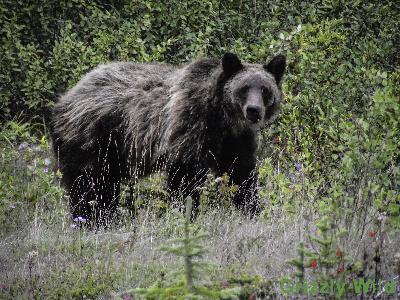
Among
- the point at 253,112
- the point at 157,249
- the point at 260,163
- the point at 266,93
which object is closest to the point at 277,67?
the point at 266,93

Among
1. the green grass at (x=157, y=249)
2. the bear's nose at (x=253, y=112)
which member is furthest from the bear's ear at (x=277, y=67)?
the green grass at (x=157, y=249)

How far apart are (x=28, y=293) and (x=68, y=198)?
3.31 metres

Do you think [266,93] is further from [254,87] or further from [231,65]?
[231,65]

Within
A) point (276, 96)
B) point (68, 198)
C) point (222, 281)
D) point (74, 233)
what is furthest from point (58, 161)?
point (222, 281)

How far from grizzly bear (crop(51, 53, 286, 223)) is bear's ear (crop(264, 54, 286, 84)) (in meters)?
0.01

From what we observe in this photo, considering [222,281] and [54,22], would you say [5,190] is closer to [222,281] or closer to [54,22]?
[222,281]

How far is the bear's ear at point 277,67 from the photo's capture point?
8.23 metres

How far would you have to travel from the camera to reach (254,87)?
8.07m

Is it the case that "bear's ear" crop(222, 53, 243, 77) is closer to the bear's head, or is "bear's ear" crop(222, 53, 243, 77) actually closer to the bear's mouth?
the bear's head

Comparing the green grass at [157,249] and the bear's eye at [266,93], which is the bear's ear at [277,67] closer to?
the bear's eye at [266,93]

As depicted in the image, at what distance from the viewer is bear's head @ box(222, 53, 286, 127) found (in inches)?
313

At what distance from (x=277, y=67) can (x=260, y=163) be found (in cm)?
153

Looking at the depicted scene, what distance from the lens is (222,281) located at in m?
4.96

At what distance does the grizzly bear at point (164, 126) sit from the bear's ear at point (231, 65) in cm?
1
